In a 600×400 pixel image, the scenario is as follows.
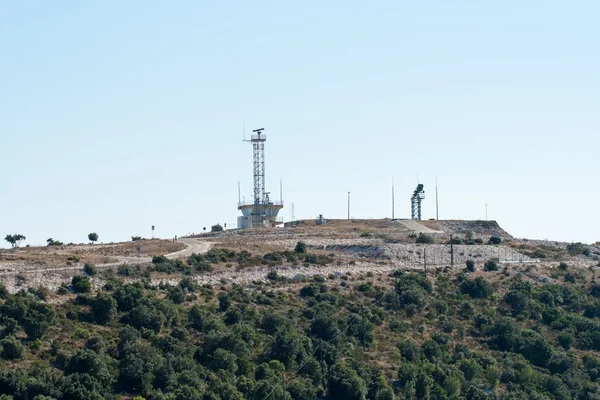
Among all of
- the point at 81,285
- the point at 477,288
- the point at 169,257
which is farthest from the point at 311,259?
the point at 81,285

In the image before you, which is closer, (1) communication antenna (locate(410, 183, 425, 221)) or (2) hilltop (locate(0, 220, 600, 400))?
(2) hilltop (locate(0, 220, 600, 400))

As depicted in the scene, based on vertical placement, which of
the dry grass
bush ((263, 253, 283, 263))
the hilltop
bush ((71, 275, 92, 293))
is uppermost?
the dry grass

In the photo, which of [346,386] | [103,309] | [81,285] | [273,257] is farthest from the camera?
[273,257]

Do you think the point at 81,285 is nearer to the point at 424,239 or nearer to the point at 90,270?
the point at 90,270

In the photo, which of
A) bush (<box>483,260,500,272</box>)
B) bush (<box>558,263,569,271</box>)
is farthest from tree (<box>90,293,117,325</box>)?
bush (<box>558,263,569,271</box>)

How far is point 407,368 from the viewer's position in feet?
193

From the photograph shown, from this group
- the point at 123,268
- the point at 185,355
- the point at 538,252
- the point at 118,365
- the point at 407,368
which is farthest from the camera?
the point at 538,252

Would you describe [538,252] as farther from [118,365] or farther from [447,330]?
[118,365]

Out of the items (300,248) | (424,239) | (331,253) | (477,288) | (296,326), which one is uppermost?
(424,239)

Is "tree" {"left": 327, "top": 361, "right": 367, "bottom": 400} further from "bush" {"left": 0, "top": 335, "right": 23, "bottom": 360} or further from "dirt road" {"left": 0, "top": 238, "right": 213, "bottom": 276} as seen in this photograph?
"dirt road" {"left": 0, "top": 238, "right": 213, "bottom": 276}

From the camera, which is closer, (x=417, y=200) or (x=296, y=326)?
(x=296, y=326)

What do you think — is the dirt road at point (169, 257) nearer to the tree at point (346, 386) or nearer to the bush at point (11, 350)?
the bush at point (11, 350)

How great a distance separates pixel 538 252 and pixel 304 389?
185 ft

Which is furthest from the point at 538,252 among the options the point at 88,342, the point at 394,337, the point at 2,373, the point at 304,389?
the point at 2,373
